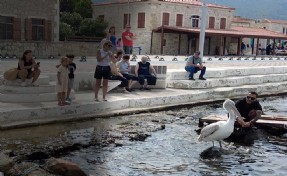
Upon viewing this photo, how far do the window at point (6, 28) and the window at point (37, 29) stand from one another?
4.23 feet

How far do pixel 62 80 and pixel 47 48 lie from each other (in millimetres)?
13198

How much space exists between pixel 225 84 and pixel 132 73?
463cm

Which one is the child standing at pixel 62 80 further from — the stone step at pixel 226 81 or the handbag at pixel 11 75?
the stone step at pixel 226 81

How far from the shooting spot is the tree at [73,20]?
119 feet

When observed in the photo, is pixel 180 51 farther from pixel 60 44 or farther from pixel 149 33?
pixel 60 44

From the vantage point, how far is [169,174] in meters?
6.80

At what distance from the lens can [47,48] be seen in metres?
22.6

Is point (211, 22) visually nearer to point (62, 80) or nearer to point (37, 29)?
point (37, 29)

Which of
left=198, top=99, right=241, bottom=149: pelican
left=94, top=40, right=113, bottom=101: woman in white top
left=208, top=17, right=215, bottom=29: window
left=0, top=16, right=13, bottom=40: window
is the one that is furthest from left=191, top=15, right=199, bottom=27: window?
left=198, top=99, right=241, bottom=149: pelican

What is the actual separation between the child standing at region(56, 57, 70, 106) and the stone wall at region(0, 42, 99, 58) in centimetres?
1226

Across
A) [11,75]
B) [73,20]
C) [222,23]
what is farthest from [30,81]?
[222,23]

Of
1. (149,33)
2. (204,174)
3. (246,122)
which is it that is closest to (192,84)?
(246,122)

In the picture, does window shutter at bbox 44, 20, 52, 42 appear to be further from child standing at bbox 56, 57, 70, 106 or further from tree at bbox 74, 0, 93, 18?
tree at bbox 74, 0, 93, 18

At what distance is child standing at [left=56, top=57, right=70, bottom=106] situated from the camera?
1000 centimetres
